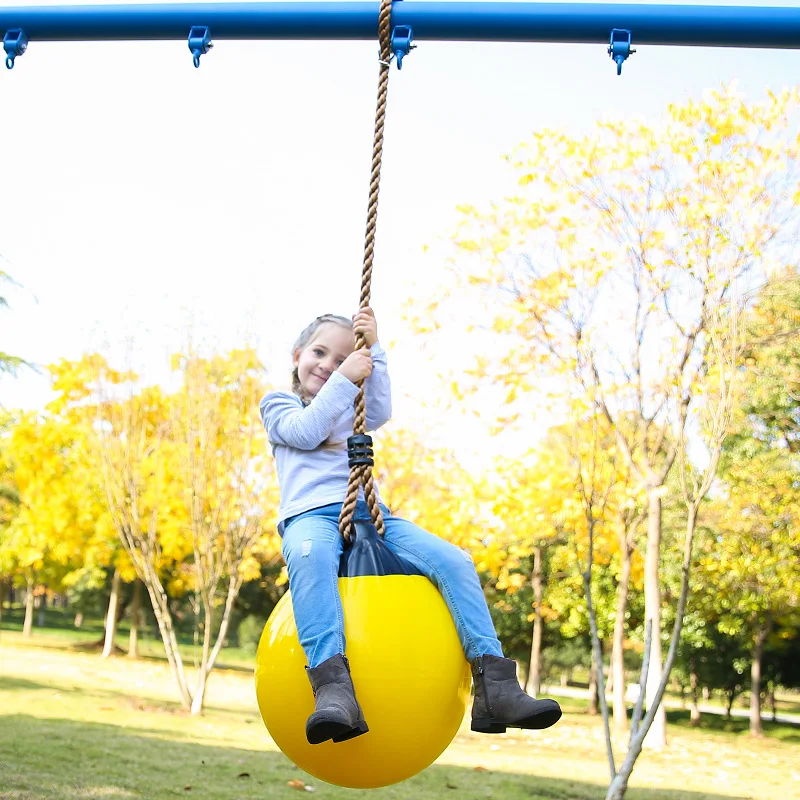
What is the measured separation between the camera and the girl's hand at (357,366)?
9.92 ft

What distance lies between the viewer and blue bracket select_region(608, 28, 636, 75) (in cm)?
355

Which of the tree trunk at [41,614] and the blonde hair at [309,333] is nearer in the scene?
the blonde hair at [309,333]

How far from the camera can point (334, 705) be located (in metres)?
2.37

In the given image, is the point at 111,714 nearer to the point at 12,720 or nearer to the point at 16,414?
the point at 12,720

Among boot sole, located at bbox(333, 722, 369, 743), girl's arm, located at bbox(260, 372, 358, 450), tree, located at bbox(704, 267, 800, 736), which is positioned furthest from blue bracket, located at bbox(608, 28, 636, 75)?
tree, located at bbox(704, 267, 800, 736)

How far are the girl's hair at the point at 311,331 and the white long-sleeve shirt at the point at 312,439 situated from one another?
0.51ft

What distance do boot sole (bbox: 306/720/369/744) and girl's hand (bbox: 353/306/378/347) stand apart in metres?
1.34

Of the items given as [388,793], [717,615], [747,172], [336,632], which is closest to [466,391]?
[747,172]

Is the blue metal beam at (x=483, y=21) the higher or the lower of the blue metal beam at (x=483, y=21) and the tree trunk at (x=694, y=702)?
the higher

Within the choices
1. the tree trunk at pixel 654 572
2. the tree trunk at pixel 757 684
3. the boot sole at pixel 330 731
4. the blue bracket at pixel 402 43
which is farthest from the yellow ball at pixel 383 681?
the tree trunk at pixel 757 684

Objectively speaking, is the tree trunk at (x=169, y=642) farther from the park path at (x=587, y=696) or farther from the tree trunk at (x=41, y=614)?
the tree trunk at (x=41, y=614)

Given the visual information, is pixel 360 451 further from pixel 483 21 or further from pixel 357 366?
pixel 483 21

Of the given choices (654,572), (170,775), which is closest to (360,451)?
(170,775)

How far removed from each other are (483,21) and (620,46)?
0.58 metres
